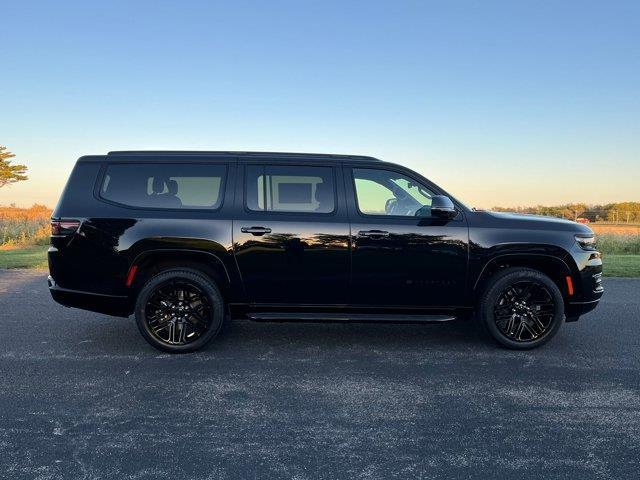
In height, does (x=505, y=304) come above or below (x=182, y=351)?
above

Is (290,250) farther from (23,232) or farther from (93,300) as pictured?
(23,232)

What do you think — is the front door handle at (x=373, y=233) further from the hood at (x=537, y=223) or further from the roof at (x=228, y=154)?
the hood at (x=537, y=223)

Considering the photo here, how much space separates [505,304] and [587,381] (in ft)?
3.53

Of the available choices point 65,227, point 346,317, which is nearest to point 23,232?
point 65,227

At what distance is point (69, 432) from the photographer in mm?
2980

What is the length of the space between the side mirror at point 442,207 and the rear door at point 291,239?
2.91 ft

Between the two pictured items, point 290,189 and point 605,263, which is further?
point 605,263

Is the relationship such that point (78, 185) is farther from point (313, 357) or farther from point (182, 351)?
point (313, 357)

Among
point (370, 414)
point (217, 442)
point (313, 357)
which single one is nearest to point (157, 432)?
point (217, 442)

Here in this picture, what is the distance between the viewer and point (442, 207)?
4480 millimetres

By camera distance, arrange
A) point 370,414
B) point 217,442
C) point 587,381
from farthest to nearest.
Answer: point 587,381 < point 370,414 < point 217,442

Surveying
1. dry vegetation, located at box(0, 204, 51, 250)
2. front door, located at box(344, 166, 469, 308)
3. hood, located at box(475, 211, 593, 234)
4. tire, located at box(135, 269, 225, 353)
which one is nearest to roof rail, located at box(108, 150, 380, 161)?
front door, located at box(344, 166, 469, 308)

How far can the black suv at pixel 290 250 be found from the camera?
4.61 m

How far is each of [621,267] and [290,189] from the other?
966 cm
